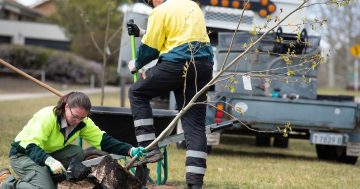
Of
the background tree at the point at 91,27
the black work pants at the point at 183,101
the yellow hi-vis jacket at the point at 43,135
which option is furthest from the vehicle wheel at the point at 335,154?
the background tree at the point at 91,27

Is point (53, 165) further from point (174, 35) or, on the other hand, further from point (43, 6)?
point (43, 6)

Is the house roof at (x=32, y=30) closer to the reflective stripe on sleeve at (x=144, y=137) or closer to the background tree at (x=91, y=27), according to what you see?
the background tree at (x=91, y=27)

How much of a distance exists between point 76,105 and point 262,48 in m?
5.29

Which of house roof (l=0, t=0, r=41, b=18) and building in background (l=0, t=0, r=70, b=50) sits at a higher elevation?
house roof (l=0, t=0, r=41, b=18)

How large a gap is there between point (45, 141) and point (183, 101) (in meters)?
1.29

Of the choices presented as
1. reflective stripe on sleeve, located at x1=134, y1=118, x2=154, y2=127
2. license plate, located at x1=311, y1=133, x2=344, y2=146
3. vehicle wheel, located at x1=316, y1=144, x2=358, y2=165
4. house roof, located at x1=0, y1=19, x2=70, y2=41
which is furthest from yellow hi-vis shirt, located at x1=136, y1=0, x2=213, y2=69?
house roof, located at x1=0, y1=19, x2=70, y2=41

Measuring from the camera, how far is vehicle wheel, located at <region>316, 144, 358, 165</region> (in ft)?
36.3

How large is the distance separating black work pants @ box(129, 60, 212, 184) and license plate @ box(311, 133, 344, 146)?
4.36 m

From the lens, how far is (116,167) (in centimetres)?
589

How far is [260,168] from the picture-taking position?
966cm

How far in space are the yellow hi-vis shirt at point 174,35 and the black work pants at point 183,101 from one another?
0.08m

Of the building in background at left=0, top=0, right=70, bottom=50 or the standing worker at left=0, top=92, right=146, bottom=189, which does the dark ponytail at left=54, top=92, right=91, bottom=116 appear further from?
the building in background at left=0, top=0, right=70, bottom=50

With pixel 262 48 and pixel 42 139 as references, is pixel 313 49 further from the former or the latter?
pixel 42 139

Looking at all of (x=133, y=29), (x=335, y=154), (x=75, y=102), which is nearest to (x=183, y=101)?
(x=133, y=29)
